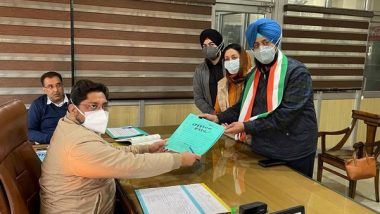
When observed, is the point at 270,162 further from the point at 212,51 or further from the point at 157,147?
the point at 212,51

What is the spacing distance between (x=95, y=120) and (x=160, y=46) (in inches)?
81.6

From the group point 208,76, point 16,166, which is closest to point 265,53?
point 208,76

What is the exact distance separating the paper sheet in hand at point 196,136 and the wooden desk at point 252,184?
12 centimetres

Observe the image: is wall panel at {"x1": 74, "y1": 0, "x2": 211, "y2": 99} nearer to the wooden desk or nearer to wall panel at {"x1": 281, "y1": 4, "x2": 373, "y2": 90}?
wall panel at {"x1": 281, "y1": 4, "x2": 373, "y2": 90}

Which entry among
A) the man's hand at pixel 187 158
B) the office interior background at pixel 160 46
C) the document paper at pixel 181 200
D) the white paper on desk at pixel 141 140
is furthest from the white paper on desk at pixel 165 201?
the office interior background at pixel 160 46

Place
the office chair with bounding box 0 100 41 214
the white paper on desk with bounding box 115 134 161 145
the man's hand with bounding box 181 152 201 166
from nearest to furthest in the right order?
1. the office chair with bounding box 0 100 41 214
2. the man's hand with bounding box 181 152 201 166
3. the white paper on desk with bounding box 115 134 161 145

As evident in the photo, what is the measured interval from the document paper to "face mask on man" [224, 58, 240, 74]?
121 cm

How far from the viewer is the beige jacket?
132 centimetres

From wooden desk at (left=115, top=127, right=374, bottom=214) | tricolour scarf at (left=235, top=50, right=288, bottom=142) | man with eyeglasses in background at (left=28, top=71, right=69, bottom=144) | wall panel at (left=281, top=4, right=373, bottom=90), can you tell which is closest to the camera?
wooden desk at (left=115, top=127, right=374, bottom=214)

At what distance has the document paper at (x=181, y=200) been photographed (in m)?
1.30

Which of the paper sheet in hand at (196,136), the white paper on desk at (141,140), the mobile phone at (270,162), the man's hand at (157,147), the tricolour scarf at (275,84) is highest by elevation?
the tricolour scarf at (275,84)

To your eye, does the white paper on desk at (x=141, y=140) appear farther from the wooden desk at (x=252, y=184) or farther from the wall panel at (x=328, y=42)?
the wall panel at (x=328, y=42)

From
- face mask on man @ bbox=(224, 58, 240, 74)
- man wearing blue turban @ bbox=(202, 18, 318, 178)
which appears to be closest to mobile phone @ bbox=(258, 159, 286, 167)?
man wearing blue turban @ bbox=(202, 18, 318, 178)

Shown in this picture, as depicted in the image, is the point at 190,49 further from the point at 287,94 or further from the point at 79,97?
the point at 79,97
